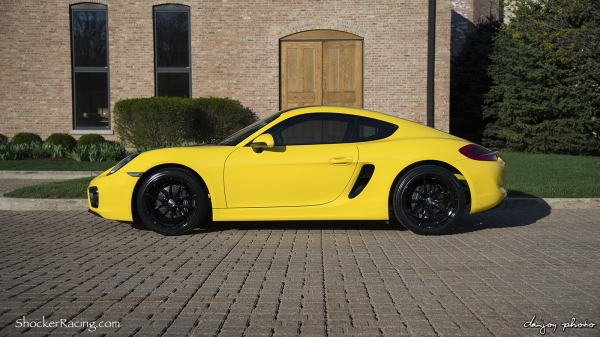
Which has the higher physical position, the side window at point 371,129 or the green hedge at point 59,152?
the side window at point 371,129

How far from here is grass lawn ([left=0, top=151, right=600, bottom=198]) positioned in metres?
9.94

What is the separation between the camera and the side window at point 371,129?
7555 mm

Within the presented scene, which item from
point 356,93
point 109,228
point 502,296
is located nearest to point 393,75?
point 356,93

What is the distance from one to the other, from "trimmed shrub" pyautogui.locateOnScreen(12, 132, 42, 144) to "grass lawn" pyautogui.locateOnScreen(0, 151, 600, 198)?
128 inches

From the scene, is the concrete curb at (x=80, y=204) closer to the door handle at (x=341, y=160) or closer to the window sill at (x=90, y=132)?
the door handle at (x=341, y=160)

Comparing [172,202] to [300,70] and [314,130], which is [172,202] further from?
[300,70]

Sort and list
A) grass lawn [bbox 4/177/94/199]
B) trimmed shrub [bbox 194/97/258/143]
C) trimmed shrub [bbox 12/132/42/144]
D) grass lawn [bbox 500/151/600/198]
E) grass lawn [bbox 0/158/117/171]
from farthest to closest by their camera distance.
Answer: trimmed shrub [bbox 12/132/42/144]
trimmed shrub [bbox 194/97/258/143]
grass lawn [bbox 0/158/117/171]
grass lawn [bbox 500/151/600/198]
grass lawn [bbox 4/177/94/199]

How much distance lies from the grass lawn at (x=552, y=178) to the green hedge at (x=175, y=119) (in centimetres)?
781

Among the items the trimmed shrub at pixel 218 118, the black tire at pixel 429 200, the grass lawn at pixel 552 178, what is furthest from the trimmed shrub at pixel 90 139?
the black tire at pixel 429 200

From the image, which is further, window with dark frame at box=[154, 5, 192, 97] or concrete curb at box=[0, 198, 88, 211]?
window with dark frame at box=[154, 5, 192, 97]

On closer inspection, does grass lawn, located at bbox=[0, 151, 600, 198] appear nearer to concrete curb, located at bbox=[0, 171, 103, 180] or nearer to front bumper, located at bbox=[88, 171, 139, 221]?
concrete curb, located at bbox=[0, 171, 103, 180]

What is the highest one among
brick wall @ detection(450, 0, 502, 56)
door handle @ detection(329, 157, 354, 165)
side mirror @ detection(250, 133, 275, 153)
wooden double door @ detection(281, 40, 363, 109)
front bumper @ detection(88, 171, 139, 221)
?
brick wall @ detection(450, 0, 502, 56)

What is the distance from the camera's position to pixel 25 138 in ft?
60.3

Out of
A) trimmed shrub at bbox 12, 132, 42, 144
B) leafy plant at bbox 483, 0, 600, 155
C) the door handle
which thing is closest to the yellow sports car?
the door handle
